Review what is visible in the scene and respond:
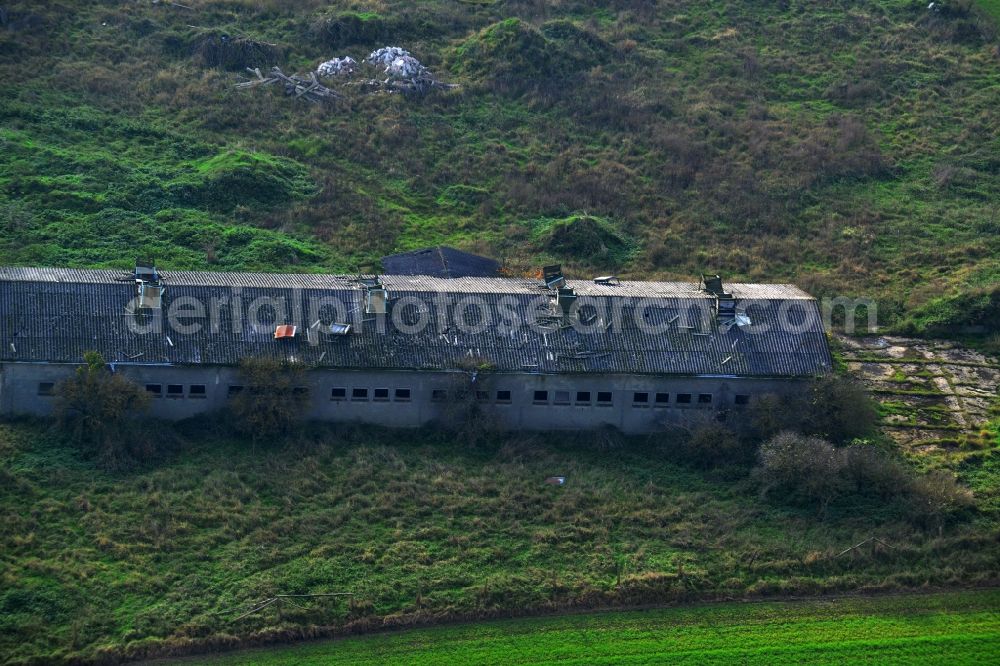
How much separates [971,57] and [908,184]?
1581cm

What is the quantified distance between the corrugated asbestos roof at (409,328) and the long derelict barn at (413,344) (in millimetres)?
47

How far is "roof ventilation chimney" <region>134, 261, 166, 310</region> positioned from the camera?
1526 inches

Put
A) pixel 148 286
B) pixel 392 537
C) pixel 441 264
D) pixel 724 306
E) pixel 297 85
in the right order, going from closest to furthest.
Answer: pixel 392 537, pixel 148 286, pixel 724 306, pixel 441 264, pixel 297 85

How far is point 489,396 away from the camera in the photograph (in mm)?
39281

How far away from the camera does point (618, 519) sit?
3575 cm

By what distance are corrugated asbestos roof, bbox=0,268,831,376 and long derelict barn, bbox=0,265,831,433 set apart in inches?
1.9

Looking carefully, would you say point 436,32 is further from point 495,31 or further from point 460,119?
point 460,119

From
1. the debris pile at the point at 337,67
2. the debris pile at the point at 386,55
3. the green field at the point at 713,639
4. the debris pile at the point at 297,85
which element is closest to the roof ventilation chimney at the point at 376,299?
the green field at the point at 713,639

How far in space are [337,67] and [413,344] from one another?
96.5 ft

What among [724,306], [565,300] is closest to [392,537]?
[565,300]

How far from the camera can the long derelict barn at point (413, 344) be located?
124ft

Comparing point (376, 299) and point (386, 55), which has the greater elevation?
point (386, 55)

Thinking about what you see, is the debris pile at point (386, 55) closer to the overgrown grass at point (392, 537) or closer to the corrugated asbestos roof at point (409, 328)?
the corrugated asbestos roof at point (409, 328)

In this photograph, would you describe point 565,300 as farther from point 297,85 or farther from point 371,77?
point 371,77
